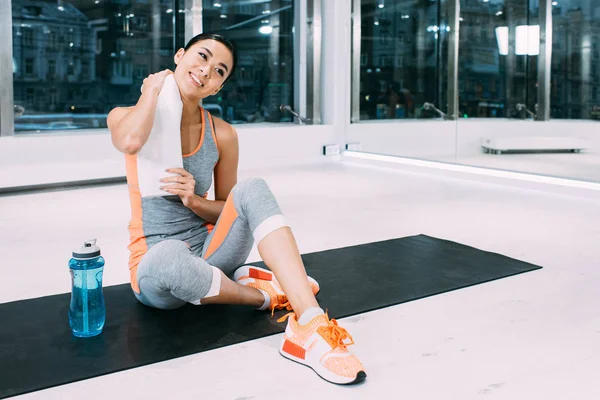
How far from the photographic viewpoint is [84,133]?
5504 millimetres

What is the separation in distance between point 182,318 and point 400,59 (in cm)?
518

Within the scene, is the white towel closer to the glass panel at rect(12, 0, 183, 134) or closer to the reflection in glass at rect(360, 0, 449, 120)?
the glass panel at rect(12, 0, 183, 134)

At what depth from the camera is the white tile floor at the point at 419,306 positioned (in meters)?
1.69

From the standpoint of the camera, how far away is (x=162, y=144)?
6.77ft

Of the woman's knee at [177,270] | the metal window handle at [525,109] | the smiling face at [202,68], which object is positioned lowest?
the woman's knee at [177,270]

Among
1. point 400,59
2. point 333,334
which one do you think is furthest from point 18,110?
point 333,334

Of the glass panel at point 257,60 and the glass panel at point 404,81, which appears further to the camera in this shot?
the glass panel at point 257,60

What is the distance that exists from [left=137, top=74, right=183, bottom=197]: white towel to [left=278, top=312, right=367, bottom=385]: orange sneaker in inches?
23.8

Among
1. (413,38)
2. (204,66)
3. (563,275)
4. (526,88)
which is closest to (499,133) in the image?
(526,88)

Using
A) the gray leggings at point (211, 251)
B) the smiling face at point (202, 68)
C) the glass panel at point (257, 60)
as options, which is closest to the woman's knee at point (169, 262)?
the gray leggings at point (211, 251)

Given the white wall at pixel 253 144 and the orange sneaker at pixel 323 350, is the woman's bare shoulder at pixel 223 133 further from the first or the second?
the white wall at pixel 253 144

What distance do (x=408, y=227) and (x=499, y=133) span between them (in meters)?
2.09

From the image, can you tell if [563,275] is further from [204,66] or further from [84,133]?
[84,133]

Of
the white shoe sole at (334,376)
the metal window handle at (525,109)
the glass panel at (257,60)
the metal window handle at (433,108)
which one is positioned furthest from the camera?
the glass panel at (257,60)
